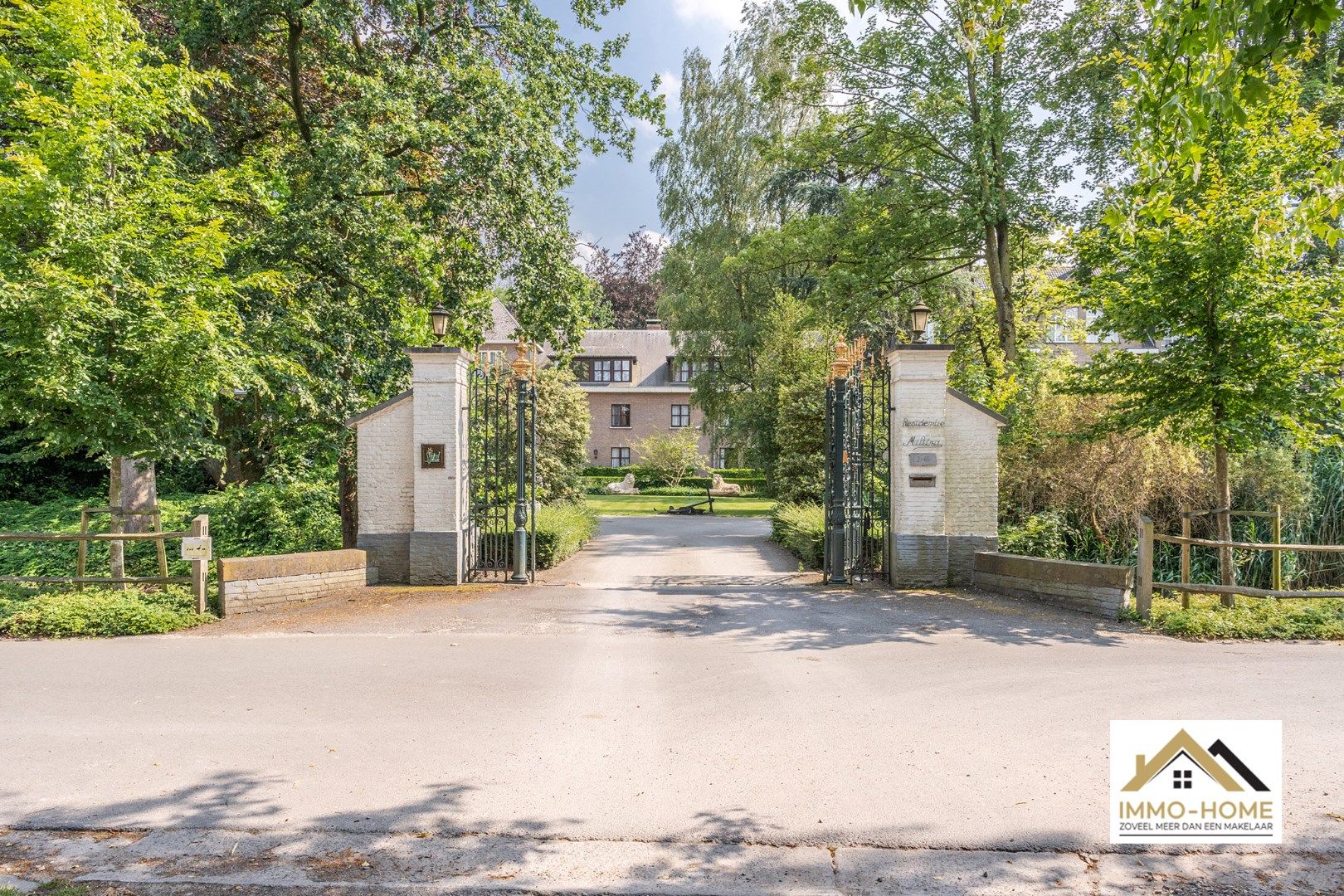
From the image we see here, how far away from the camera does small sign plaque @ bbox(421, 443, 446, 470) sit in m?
10.7

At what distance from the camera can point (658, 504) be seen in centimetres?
3122

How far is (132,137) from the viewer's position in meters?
9.61

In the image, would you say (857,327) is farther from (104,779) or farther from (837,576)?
(104,779)

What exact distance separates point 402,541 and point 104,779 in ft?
21.6

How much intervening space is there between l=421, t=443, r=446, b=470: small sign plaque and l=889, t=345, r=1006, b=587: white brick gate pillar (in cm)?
610

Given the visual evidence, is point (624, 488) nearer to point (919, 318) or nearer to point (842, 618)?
point (919, 318)

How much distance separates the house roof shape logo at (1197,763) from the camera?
168 inches

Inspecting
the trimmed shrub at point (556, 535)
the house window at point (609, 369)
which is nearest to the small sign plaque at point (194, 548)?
the trimmed shrub at point (556, 535)

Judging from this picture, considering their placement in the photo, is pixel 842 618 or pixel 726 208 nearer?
pixel 842 618

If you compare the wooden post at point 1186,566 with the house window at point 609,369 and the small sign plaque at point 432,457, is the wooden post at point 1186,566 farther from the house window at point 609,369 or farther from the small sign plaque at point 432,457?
the house window at point 609,369

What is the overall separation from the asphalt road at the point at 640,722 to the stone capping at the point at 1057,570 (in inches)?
23.3

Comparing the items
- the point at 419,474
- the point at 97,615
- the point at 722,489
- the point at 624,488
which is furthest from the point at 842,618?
the point at 624,488

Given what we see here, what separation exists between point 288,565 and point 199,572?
99 centimetres

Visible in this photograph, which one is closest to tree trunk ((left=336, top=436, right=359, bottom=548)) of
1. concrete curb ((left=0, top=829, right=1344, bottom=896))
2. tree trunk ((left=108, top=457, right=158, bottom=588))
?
tree trunk ((left=108, top=457, right=158, bottom=588))
